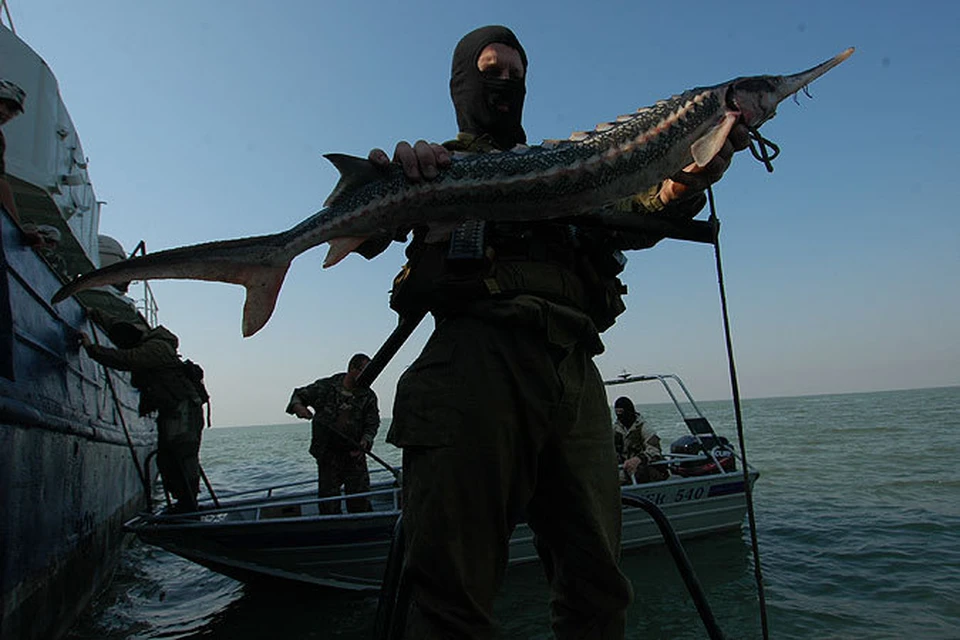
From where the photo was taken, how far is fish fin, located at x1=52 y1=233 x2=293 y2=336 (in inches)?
80.9

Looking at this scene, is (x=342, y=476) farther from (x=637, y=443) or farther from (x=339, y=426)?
(x=637, y=443)

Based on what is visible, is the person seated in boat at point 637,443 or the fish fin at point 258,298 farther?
the person seated in boat at point 637,443

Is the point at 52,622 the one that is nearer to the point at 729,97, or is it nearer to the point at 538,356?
the point at 538,356

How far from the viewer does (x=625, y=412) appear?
10.4 metres

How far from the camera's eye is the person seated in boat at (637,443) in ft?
32.9

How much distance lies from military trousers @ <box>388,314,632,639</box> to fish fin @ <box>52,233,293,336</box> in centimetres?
57

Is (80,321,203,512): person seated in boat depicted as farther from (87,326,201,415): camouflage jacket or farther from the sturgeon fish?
the sturgeon fish

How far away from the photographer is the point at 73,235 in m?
9.53

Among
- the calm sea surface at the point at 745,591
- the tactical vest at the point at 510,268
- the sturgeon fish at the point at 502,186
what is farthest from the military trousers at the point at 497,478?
the calm sea surface at the point at 745,591

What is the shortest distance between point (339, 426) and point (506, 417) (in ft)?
21.5

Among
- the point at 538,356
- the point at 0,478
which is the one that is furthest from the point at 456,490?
the point at 0,478

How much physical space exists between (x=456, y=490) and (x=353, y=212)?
1010 millimetres

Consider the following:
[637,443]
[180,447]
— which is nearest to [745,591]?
[637,443]

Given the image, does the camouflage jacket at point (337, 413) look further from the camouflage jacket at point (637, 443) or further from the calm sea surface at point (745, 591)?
the camouflage jacket at point (637, 443)
